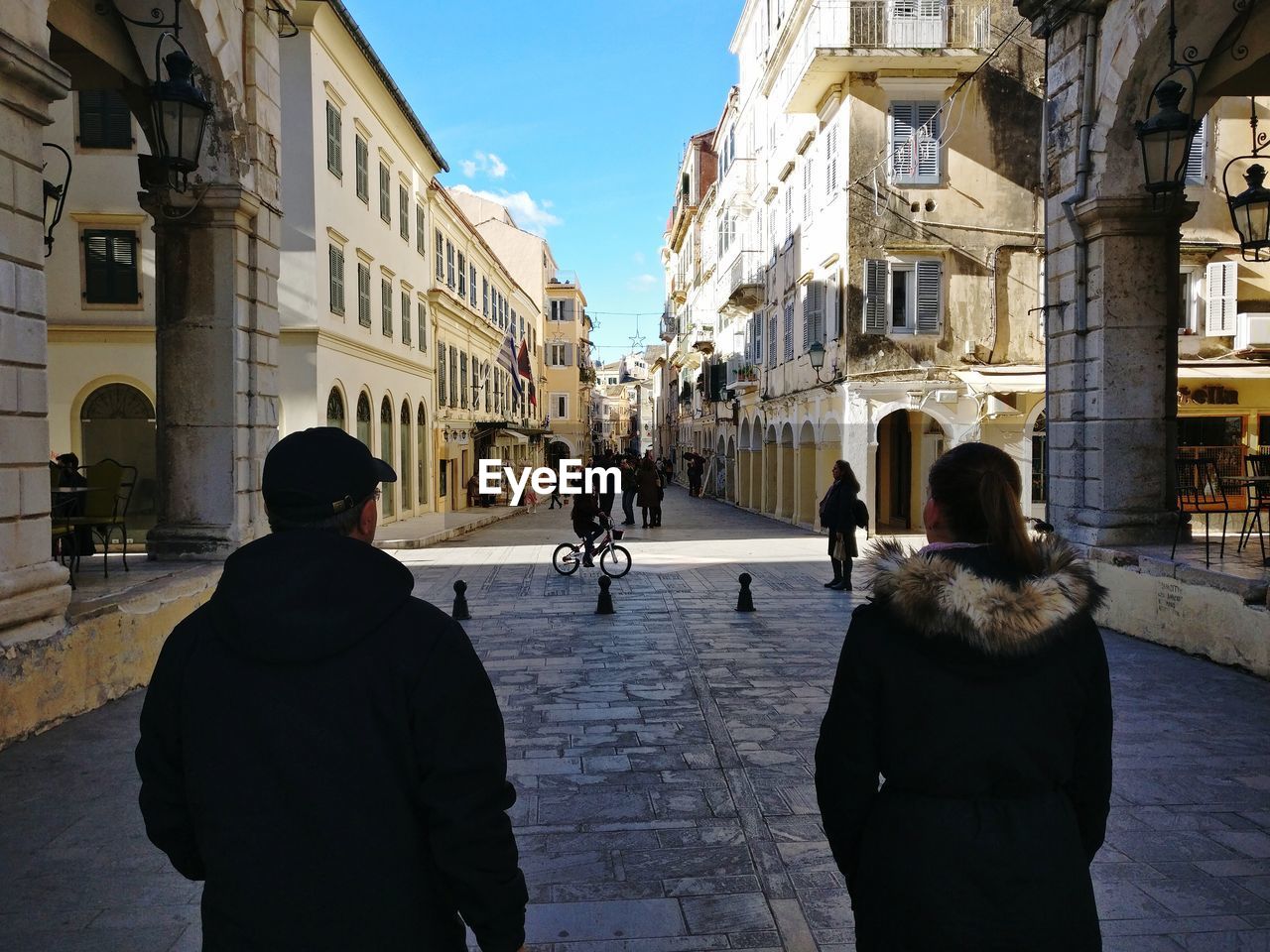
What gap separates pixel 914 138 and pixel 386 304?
14289 mm

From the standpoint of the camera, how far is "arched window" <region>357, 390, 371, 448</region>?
22.9 meters

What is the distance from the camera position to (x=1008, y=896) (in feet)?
7.26

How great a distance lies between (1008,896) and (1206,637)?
7639 mm

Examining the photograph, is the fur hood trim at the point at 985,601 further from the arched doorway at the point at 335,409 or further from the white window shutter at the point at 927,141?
the white window shutter at the point at 927,141

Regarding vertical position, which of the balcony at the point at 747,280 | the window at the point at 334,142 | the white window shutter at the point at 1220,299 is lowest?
the white window shutter at the point at 1220,299

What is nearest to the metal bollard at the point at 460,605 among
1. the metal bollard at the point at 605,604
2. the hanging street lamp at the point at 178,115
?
the metal bollard at the point at 605,604

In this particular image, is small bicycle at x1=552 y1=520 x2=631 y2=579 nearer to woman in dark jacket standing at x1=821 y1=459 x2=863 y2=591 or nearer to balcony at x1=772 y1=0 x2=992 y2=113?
woman in dark jacket standing at x1=821 y1=459 x2=863 y2=591

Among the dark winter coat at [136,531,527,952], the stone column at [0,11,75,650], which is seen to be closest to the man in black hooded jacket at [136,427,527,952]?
the dark winter coat at [136,531,527,952]

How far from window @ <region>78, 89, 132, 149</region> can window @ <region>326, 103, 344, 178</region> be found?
384 cm

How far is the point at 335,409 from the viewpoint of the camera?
69.5 feet

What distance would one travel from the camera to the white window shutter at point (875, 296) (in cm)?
2086

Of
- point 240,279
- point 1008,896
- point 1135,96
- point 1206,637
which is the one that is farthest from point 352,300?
point 1008,896

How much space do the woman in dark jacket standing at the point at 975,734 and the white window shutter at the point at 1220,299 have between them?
2147cm

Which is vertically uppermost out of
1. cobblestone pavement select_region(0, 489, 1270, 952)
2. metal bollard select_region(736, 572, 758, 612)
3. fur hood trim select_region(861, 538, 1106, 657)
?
fur hood trim select_region(861, 538, 1106, 657)
